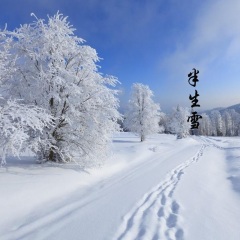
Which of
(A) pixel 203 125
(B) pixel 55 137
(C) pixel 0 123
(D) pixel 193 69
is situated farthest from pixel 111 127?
(A) pixel 203 125

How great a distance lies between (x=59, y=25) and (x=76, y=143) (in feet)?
20.2

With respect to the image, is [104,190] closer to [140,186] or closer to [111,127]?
[140,186]

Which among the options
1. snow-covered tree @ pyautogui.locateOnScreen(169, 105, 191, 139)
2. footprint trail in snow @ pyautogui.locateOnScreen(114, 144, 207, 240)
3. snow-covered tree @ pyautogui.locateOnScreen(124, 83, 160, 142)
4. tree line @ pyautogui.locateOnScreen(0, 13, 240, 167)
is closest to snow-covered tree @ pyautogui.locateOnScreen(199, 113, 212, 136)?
snow-covered tree @ pyautogui.locateOnScreen(169, 105, 191, 139)

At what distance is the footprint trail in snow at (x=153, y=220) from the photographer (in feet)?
19.6

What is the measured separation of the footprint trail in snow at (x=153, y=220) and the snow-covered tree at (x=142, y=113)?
3286 cm

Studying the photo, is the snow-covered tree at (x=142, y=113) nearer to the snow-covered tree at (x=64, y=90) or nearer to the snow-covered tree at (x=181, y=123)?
the snow-covered tree at (x=181, y=123)

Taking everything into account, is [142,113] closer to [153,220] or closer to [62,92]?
[62,92]

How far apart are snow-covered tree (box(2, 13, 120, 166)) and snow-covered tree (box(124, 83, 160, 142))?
27951 millimetres

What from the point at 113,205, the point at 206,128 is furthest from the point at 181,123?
the point at 206,128

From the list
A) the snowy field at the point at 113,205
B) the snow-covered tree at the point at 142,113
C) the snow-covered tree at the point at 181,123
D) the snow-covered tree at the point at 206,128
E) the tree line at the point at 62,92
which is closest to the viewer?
the snowy field at the point at 113,205

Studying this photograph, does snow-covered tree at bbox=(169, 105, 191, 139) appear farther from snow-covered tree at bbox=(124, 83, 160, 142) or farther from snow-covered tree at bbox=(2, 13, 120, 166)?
snow-covered tree at bbox=(2, 13, 120, 166)

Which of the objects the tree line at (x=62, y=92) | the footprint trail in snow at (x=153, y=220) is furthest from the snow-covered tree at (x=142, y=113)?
the footprint trail in snow at (x=153, y=220)

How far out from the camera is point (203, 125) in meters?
144

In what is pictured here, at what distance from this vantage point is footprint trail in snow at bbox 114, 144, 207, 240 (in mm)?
5965
